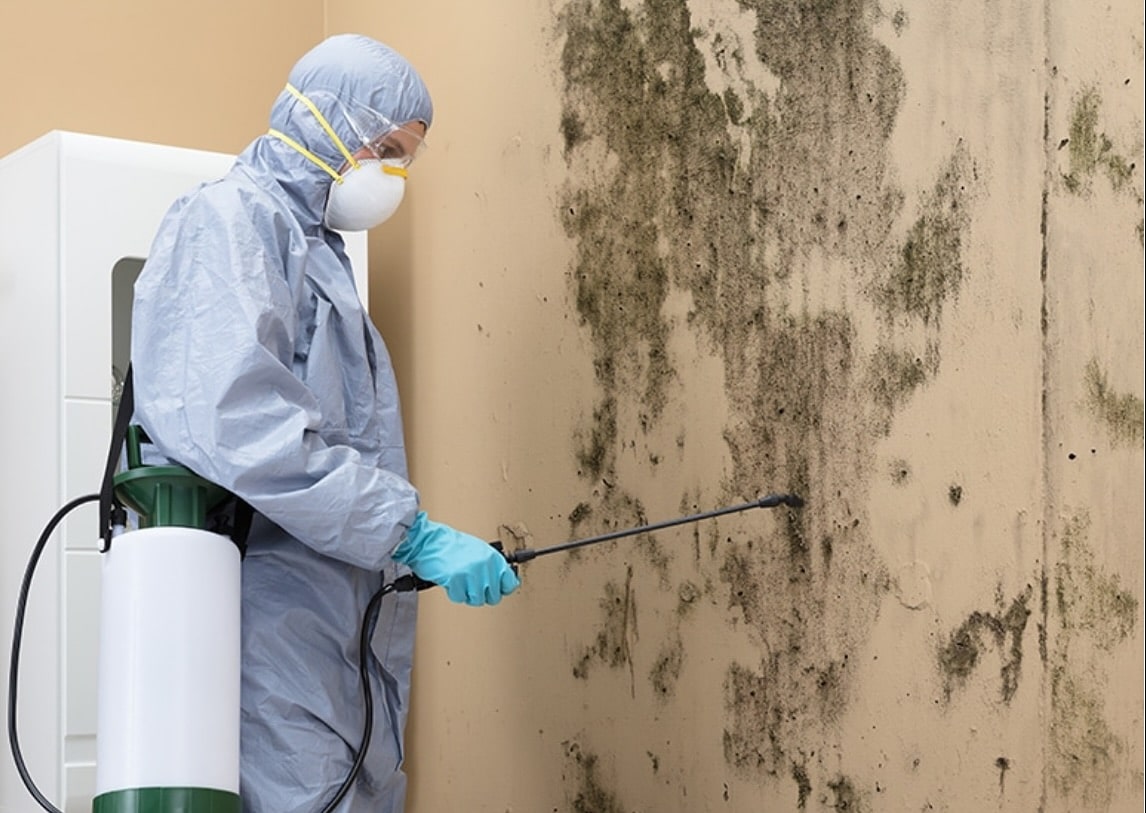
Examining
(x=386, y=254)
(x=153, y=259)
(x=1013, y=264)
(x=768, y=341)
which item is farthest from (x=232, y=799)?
(x=386, y=254)

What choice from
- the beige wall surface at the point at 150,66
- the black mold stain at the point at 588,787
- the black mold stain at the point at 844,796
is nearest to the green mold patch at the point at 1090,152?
the black mold stain at the point at 844,796

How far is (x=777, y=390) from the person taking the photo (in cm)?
201

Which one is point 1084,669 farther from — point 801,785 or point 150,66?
point 150,66

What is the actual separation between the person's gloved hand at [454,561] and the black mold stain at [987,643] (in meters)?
0.55

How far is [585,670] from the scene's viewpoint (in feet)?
7.66

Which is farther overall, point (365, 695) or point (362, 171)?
point (362, 171)

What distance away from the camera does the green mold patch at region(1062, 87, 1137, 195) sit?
1616mm

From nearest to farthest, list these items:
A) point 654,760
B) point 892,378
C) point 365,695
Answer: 1. point 892,378
2. point 365,695
3. point 654,760

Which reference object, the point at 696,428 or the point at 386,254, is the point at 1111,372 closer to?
the point at 696,428

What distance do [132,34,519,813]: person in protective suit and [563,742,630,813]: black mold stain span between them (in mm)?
343

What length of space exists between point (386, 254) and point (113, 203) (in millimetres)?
579

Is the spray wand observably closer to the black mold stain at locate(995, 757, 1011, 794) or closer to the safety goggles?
the black mold stain at locate(995, 757, 1011, 794)

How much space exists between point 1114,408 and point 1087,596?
196 millimetres

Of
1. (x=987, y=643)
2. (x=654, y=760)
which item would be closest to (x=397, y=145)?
(x=654, y=760)
